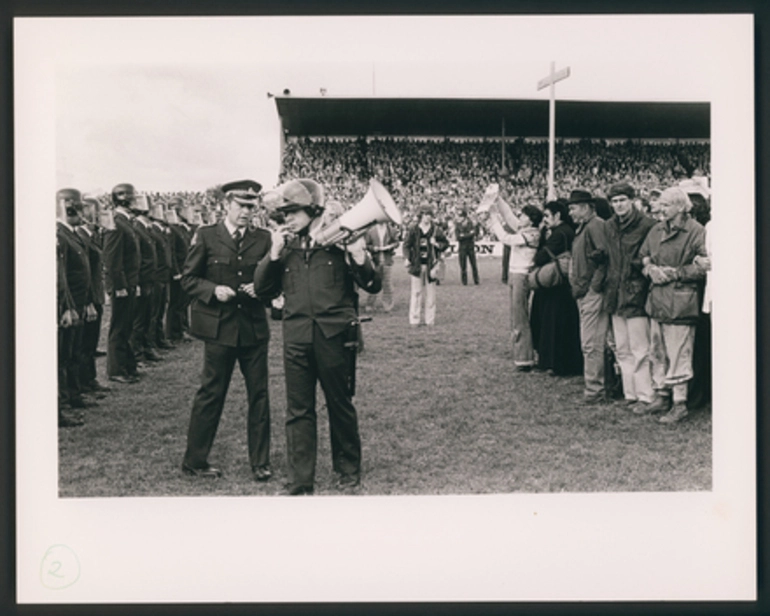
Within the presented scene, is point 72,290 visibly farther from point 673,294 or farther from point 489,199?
point 673,294

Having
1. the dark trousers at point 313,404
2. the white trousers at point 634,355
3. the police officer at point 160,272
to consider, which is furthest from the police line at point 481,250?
the police officer at point 160,272

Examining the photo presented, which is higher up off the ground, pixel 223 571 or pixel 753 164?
pixel 753 164

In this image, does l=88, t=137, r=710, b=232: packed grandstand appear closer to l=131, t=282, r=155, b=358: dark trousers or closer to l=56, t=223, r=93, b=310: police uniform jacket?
l=56, t=223, r=93, b=310: police uniform jacket

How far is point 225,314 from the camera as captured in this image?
12.7ft

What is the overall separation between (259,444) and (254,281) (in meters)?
0.81

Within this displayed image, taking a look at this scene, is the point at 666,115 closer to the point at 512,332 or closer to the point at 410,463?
the point at 512,332

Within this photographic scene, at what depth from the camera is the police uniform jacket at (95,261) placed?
4.12 meters

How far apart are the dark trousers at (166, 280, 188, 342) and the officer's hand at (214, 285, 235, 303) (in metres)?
0.26

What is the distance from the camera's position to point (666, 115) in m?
3.99

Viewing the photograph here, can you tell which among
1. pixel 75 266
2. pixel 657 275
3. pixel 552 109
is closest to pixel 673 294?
pixel 657 275

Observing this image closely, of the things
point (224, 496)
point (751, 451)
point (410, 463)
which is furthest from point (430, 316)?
point (751, 451)

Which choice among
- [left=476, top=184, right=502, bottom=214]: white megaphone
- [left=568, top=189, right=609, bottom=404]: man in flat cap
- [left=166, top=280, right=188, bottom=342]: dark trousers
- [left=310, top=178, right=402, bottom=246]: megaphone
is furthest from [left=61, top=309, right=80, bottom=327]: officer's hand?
[left=568, top=189, right=609, bottom=404]: man in flat cap

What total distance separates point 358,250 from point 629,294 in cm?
171

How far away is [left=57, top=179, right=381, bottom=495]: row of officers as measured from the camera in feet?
12.1
